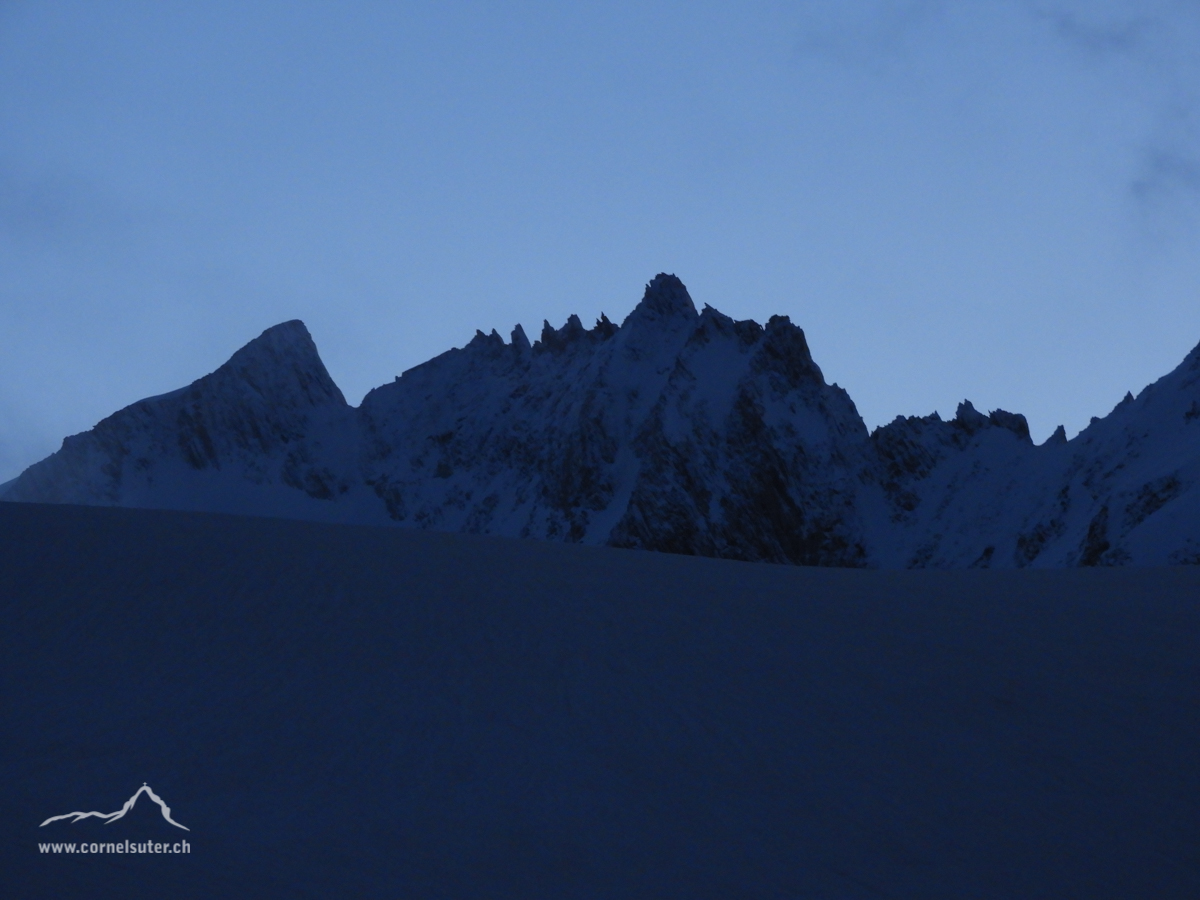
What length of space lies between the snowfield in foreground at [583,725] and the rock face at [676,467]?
12588cm

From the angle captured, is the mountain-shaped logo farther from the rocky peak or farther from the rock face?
the rocky peak

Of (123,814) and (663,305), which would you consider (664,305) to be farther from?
(123,814)

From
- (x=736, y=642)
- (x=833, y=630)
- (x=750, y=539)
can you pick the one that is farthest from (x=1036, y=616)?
(x=750, y=539)

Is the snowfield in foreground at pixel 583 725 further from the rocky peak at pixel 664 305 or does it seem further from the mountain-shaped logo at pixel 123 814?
the rocky peak at pixel 664 305

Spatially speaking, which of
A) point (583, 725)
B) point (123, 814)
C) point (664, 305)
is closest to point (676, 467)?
point (664, 305)

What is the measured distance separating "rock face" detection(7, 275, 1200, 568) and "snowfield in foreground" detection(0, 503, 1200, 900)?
125882 mm

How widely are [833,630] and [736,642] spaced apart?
1372mm

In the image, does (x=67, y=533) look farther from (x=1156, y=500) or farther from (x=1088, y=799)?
(x=1156, y=500)

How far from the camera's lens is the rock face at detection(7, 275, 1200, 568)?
521ft

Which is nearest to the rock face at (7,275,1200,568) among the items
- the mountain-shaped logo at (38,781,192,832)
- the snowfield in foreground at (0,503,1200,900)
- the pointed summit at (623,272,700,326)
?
the pointed summit at (623,272,700,326)

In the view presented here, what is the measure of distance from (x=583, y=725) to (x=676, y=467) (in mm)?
154467

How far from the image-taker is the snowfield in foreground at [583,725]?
870 centimetres

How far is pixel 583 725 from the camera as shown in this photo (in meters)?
11.5

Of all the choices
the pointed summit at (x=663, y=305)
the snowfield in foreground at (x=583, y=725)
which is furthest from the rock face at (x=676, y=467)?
the snowfield in foreground at (x=583, y=725)
